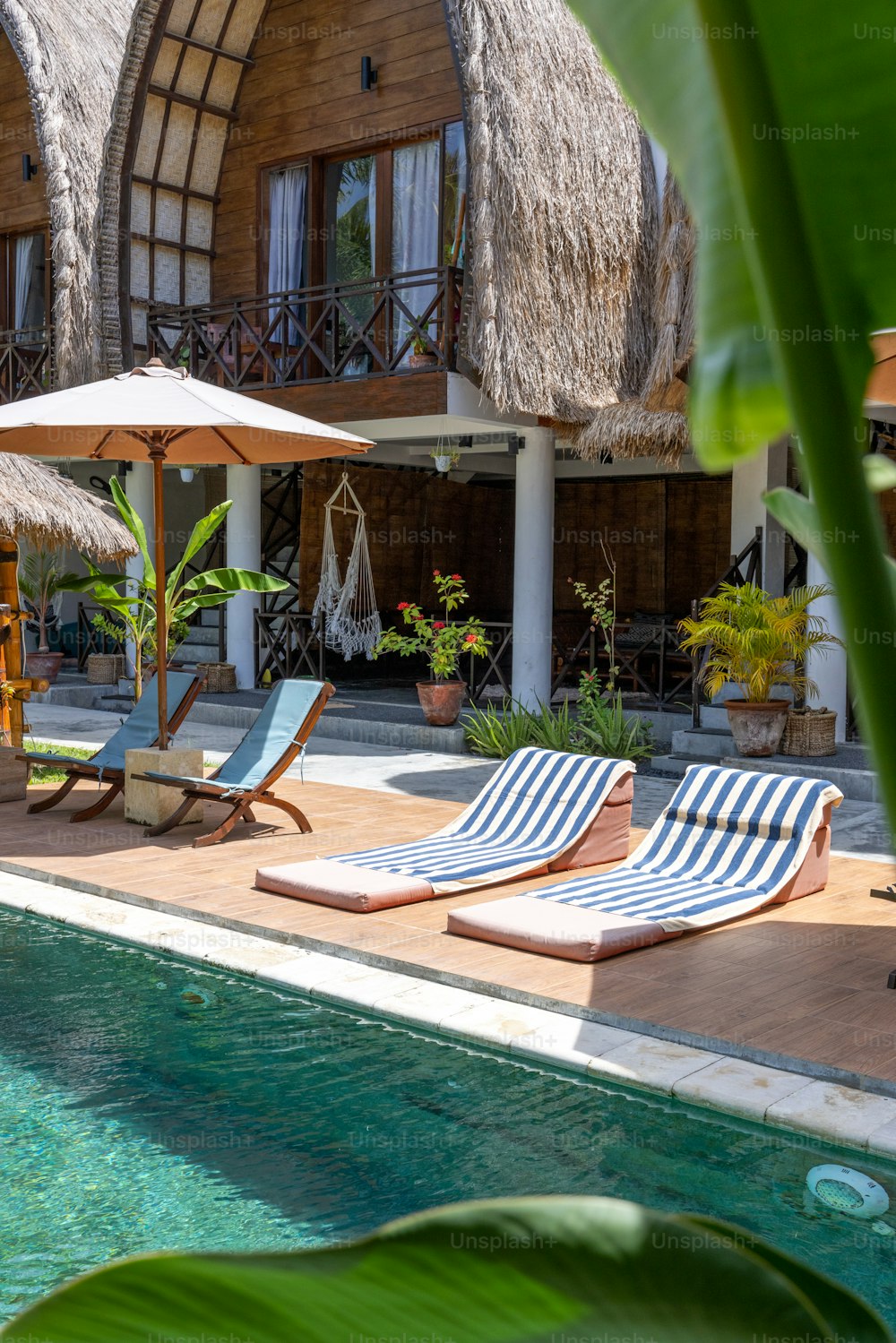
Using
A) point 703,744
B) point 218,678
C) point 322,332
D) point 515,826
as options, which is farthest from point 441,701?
point 515,826

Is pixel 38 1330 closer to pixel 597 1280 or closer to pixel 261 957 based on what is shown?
pixel 597 1280

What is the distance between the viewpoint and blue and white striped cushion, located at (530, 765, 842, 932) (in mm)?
5859

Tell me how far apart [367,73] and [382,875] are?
31.9 ft

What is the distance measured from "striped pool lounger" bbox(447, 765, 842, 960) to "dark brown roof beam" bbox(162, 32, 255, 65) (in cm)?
1054

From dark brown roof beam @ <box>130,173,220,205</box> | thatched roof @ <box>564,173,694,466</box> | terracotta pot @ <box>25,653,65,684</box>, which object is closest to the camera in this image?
thatched roof @ <box>564,173,694,466</box>

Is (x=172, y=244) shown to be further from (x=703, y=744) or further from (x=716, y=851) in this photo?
(x=716, y=851)

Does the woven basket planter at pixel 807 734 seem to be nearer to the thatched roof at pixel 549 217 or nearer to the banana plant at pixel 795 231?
the thatched roof at pixel 549 217

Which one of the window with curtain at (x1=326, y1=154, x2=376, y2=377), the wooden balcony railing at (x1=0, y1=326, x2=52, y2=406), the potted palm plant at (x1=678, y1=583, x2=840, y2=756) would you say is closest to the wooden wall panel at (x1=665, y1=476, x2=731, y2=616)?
the window with curtain at (x1=326, y1=154, x2=376, y2=377)

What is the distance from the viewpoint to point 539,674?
12586mm

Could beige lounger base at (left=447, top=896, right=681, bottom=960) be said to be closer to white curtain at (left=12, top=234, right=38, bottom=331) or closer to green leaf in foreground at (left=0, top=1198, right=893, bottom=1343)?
green leaf in foreground at (left=0, top=1198, right=893, bottom=1343)

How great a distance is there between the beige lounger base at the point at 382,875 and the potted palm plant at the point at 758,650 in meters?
3.21

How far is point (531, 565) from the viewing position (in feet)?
41.0

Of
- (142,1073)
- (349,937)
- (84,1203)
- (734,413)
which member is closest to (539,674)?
(349,937)

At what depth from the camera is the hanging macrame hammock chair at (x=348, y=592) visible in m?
14.2
